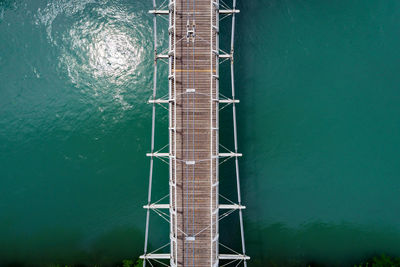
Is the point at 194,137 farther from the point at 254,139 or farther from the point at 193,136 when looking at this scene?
the point at 254,139

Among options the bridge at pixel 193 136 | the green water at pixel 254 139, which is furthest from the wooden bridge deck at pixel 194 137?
the green water at pixel 254 139

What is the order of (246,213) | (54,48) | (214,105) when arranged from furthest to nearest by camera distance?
(54,48) < (246,213) < (214,105)

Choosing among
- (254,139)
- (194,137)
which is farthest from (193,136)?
(254,139)

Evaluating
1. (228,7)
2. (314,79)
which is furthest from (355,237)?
(228,7)

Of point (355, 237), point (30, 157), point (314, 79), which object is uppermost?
point (314, 79)

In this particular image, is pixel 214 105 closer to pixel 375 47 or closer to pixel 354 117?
pixel 354 117
